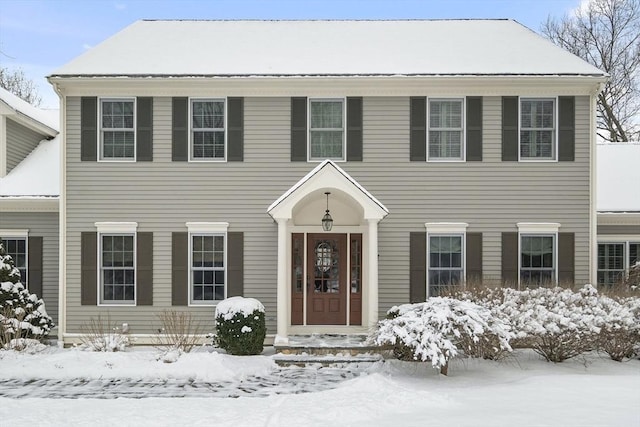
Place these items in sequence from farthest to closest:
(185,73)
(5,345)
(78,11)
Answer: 1. (78,11)
2. (185,73)
3. (5,345)

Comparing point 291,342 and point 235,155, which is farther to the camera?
point 235,155

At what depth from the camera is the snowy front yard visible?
748 centimetres

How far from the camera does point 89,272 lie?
12906mm

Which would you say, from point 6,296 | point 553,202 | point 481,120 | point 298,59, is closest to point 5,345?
point 6,296

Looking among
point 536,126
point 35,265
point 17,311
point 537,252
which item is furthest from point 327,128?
point 35,265

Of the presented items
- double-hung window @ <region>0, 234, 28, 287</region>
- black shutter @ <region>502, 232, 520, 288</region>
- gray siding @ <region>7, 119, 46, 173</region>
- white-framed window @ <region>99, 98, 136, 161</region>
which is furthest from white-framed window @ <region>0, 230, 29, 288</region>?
black shutter @ <region>502, 232, 520, 288</region>

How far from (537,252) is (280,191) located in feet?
20.2

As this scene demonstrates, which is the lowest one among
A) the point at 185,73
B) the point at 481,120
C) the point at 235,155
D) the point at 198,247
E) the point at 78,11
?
the point at 198,247

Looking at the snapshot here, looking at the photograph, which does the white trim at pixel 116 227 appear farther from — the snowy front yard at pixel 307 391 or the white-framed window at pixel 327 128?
the white-framed window at pixel 327 128

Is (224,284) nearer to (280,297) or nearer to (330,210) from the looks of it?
(280,297)

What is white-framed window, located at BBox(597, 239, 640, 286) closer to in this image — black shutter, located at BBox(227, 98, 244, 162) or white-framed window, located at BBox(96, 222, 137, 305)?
black shutter, located at BBox(227, 98, 244, 162)

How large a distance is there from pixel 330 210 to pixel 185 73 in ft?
15.1

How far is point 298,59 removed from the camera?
1358 centimetres

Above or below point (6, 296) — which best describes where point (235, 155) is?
above
